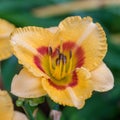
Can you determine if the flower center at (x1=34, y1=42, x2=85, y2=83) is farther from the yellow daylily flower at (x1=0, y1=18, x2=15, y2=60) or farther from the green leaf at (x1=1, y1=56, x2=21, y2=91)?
the green leaf at (x1=1, y1=56, x2=21, y2=91)

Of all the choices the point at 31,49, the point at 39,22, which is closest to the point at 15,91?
the point at 31,49

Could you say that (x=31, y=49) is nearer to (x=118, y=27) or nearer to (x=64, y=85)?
(x=64, y=85)

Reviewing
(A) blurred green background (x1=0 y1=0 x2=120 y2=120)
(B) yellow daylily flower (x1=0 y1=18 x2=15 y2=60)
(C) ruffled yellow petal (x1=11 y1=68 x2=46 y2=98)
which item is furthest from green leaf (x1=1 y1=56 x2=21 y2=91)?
(C) ruffled yellow petal (x1=11 y1=68 x2=46 y2=98)

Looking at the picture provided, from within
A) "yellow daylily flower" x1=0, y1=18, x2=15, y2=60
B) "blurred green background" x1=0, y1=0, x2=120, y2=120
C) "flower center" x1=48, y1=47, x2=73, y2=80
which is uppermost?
"yellow daylily flower" x1=0, y1=18, x2=15, y2=60

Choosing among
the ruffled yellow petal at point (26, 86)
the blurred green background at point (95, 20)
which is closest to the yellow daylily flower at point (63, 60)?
the ruffled yellow petal at point (26, 86)

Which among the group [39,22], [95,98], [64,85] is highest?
[64,85]

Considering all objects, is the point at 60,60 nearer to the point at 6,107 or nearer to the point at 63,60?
the point at 63,60
